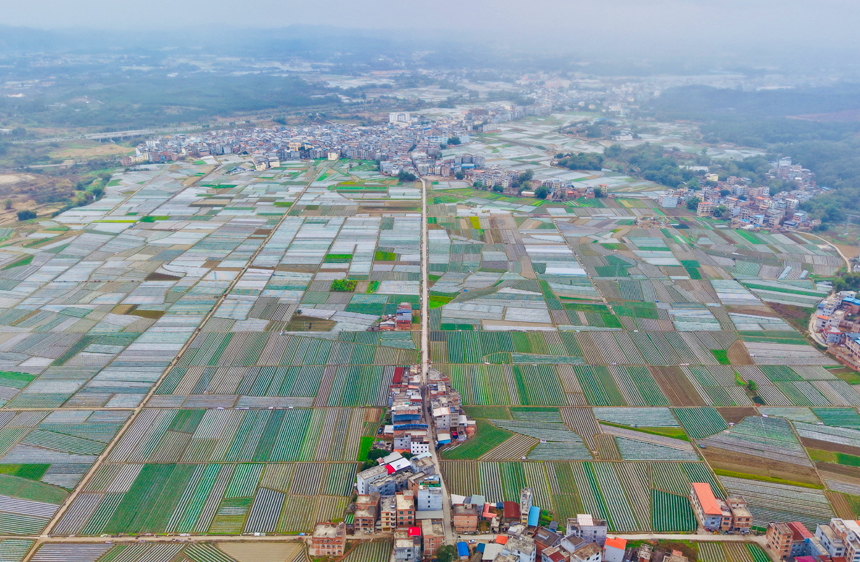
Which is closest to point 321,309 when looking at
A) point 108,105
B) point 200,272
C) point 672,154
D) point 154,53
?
point 200,272

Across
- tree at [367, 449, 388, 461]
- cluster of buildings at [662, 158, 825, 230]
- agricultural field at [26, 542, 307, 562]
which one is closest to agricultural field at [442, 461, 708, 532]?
tree at [367, 449, 388, 461]

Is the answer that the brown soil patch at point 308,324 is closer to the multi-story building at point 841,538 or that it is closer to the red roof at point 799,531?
the red roof at point 799,531

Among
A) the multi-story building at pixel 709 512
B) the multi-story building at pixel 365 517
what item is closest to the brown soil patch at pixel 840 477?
the multi-story building at pixel 709 512

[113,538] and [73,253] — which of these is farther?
[73,253]

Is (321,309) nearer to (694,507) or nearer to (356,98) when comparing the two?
(694,507)

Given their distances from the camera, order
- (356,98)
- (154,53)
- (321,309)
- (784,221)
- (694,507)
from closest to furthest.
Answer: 1. (694,507)
2. (321,309)
3. (784,221)
4. (356,98)
5. (154,53)

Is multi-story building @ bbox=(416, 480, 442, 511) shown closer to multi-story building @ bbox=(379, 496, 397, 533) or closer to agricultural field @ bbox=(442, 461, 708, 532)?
multi-story building @ bbox=(379, 496, 397, 533)

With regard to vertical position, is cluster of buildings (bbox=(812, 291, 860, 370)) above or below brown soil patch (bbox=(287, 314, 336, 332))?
above
